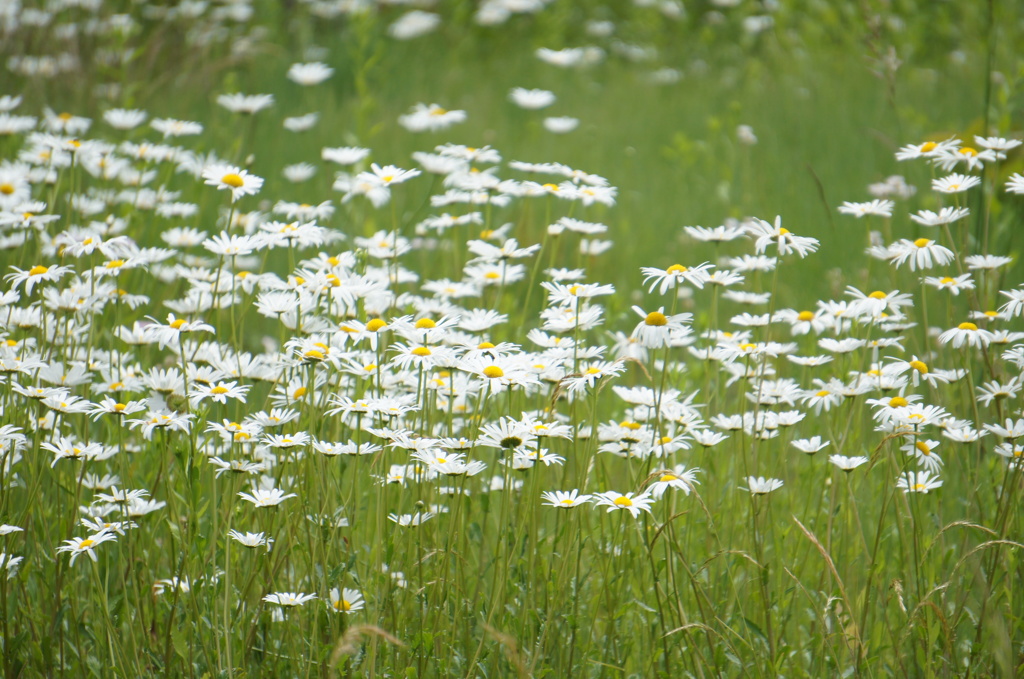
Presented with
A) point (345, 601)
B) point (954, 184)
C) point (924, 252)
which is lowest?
point (345, 601)

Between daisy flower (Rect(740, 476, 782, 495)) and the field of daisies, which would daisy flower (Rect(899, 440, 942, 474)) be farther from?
daisy flower (Rect(740, 476, 782, 495))

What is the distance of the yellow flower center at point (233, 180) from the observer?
1.84 m

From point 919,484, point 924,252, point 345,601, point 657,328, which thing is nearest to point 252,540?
point 345,601

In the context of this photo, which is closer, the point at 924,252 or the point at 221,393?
the point at 221,393

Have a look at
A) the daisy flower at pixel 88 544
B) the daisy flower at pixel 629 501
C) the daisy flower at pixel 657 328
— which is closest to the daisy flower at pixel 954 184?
the daisy flower at pixel 657 328

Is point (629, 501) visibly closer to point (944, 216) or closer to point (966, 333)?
point (966, 333)

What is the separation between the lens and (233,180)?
6.05ft

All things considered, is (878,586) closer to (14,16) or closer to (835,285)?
(835,285)

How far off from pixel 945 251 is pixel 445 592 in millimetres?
1131

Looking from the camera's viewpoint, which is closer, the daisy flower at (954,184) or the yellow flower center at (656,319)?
the yellow flower center at (656,319)

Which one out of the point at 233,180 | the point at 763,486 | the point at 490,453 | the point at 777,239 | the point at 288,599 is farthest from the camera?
the point at 490,453

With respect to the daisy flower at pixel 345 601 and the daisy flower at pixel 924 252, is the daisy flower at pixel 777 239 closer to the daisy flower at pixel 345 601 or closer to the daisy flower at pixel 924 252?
the daisy flower at pixel 924 252

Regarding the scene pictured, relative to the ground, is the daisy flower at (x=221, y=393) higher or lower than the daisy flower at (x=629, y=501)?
higher

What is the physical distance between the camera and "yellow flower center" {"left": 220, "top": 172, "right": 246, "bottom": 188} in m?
1.84
